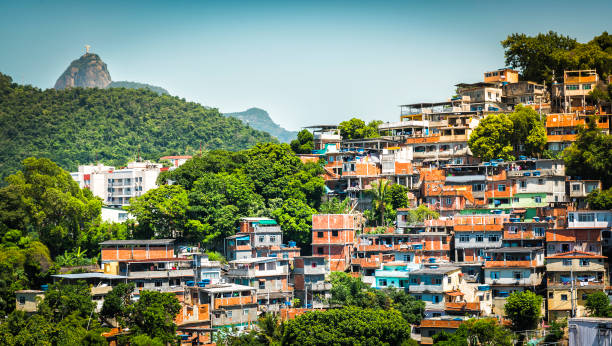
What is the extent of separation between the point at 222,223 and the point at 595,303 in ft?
67.9

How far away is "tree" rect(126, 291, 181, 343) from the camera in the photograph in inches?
1503

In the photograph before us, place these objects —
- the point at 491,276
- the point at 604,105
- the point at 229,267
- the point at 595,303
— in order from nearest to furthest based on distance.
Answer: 1. the point at 595,303
2. the point at 491,276
3. the point at 229,267
4. the point at 604,105

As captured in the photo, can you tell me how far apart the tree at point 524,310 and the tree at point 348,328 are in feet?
16.0

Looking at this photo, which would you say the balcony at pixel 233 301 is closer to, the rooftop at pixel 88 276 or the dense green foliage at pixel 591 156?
the rooftop at pixel 88 276

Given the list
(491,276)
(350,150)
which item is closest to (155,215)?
(350,150)

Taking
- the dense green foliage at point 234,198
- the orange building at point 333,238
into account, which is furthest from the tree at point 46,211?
the orange building at point 333,238

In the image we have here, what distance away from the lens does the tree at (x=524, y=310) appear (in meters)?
38.7

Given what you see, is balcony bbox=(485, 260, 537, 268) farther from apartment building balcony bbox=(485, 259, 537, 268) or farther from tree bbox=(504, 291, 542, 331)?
tree bbox=(504, 291, 542, 331)

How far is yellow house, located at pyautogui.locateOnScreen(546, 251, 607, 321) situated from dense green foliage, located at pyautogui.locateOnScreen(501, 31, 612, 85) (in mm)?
23118

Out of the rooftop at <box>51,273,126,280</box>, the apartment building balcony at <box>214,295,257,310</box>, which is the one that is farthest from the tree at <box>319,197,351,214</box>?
the rooftop at <box>51,273,126,280</box>

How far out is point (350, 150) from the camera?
188 ft

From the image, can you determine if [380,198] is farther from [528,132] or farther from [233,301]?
[233,301]

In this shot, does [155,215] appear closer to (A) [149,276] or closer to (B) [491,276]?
(A) [149,276]

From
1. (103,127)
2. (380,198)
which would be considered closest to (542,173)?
(380,198)
